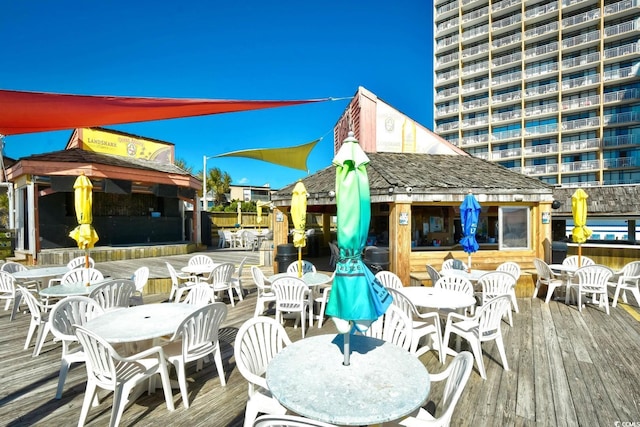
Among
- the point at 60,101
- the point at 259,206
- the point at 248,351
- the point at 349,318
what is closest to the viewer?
the point at 349,318

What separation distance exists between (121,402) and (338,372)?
6.77ft

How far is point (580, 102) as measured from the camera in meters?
31.7

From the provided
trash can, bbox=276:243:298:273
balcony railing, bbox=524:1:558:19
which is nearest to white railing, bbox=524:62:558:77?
balcony railing, bbox=524:1:558:19

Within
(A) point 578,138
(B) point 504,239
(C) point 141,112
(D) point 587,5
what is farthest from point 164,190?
(D) point 587,5

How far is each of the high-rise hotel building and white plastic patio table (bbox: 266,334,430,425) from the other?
3972 centimetres

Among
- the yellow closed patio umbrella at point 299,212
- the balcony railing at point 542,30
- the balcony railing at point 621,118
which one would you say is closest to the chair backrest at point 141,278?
the yellow closed patio umbrella at point 299,212

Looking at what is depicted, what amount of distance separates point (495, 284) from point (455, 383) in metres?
4.27

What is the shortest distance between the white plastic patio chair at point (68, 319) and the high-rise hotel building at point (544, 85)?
4086 centimetres

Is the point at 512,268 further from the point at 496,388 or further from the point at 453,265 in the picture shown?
the point at 496,388

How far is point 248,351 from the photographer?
2.71 metres

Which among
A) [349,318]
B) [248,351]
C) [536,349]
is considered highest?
[349,318]

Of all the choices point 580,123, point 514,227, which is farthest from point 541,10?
point 514,227

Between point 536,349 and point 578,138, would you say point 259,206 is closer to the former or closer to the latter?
point 536,349

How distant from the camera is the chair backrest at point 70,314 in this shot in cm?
335
